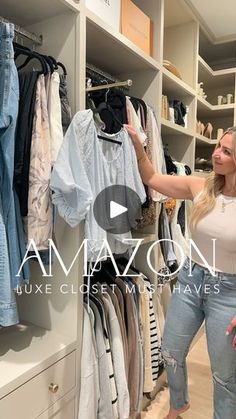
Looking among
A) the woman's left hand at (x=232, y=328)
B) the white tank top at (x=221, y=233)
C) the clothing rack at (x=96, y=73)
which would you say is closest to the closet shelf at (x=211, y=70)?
the clothing rack at (x=96, y=73)

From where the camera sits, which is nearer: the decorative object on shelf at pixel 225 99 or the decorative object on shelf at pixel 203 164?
the decorative object on shelf at pixel 225 99

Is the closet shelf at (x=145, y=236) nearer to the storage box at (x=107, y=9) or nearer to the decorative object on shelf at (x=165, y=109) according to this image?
the decorative object on shelf at (x=165, y=109)

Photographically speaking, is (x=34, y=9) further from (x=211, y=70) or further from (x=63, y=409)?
(x=211, y=70)

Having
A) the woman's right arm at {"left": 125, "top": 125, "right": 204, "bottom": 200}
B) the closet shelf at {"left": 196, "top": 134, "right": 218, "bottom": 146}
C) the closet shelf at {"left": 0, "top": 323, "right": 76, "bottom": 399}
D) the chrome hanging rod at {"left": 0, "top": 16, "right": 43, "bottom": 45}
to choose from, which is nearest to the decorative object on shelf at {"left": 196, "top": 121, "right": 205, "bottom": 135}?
the closet shelf at {"left": 196, "top": 134, "right": 218, "bottom": 146}

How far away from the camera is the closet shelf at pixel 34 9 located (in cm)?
120

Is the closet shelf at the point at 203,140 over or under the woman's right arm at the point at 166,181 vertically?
over

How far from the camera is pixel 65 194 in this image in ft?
3.76

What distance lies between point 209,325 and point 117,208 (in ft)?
2.07

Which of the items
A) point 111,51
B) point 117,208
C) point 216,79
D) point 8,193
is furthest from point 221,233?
point 216,79

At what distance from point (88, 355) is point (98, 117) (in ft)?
3.44

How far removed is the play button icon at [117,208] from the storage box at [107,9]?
2.45 ft

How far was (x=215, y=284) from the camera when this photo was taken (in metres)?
1.27

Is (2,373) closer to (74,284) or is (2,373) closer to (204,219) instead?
(74,284)

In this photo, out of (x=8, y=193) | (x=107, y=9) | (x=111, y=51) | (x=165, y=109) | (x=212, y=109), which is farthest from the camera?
(x=212, y=109)
